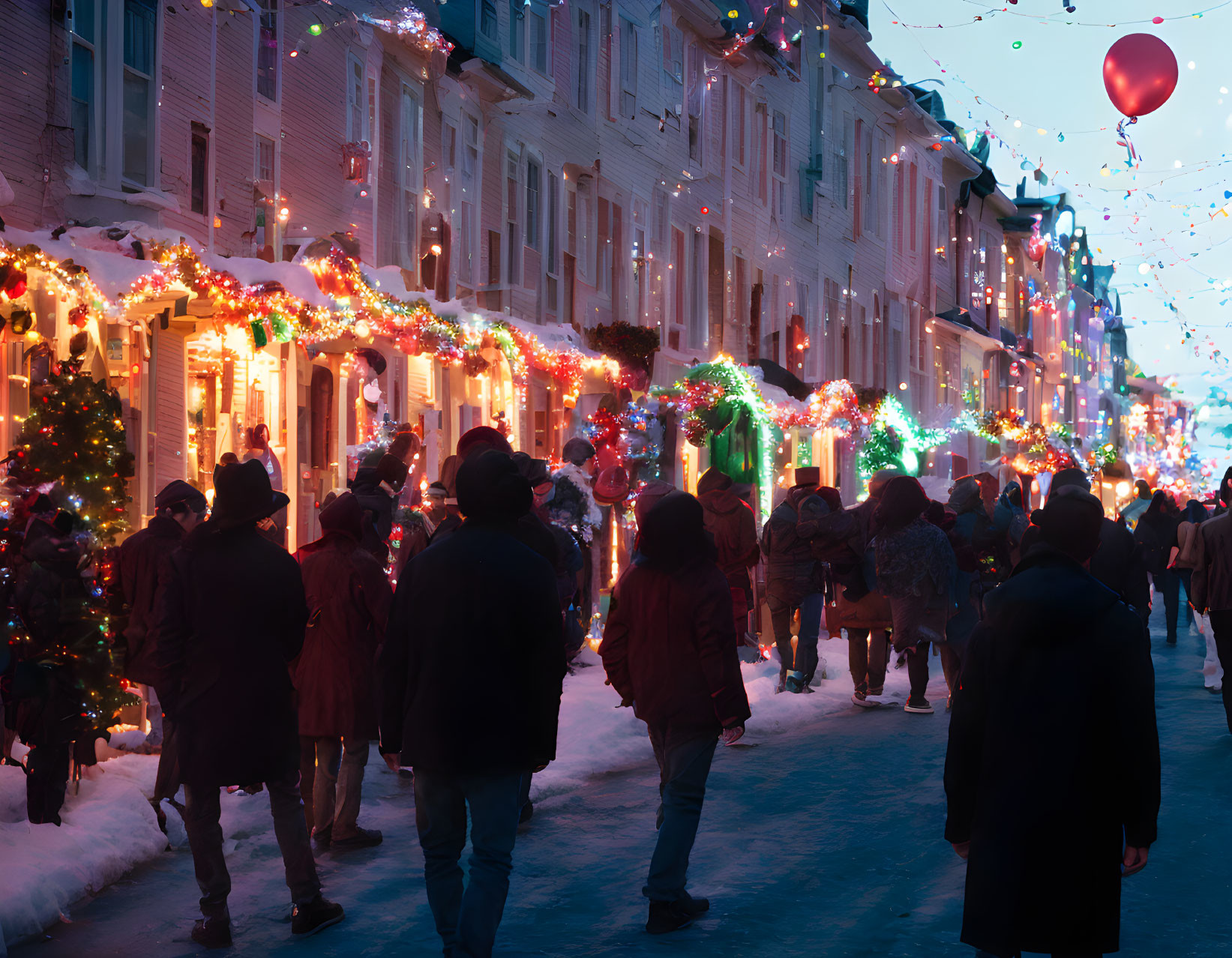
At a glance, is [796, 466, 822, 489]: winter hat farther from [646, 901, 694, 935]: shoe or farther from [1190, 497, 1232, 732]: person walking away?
[646, 901, 694, 935]: shoe

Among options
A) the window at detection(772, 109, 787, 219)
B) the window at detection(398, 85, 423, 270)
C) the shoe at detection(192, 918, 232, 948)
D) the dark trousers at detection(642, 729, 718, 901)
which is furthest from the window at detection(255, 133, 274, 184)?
the window at detection(772, 109, 787, 219)

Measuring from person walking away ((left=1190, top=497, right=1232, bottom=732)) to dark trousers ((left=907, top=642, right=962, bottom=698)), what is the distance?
1.92 m

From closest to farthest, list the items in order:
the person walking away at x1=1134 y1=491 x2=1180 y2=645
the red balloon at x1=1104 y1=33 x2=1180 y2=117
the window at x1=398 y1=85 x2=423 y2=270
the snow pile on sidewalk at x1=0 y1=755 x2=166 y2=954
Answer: the snow pile on sidewalk at x1=0 y1=755 x2=166 y2=954 < the red balloon at x1=1104 y1=33 x2=1180 y2=117 < the window at x1=398 y1=85 x2=423 y2=270 < the person walking away at x1=1134 y1=491 x2=1180 y2=645

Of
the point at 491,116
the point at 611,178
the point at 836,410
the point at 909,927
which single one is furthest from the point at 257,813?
the point at 836,410

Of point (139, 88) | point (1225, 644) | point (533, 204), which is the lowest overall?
point (1225, 644)

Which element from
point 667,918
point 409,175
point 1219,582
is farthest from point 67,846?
point 409,175

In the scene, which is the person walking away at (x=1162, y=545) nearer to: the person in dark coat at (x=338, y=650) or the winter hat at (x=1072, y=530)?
the person in dark coat at (x=338, y=650)

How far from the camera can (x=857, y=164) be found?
3594 centimetres

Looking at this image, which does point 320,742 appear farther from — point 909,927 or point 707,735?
point 909,927

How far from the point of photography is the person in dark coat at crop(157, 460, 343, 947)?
20.9 ft

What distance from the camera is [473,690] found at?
17.9 feet

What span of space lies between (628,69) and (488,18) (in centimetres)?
511

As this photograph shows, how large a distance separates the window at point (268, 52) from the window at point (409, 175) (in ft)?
8.58

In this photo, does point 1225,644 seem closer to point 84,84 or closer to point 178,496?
point 178,496
